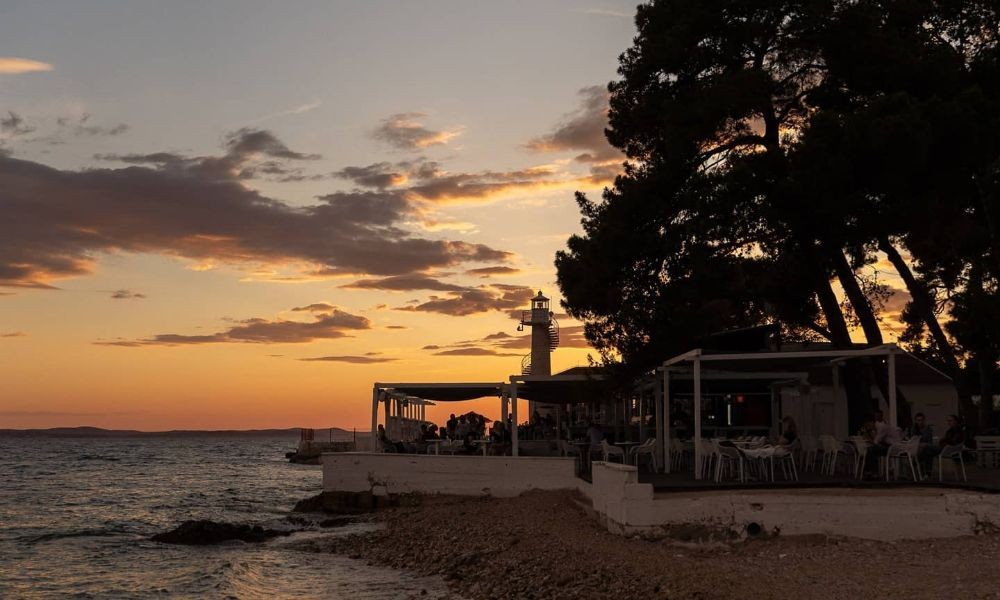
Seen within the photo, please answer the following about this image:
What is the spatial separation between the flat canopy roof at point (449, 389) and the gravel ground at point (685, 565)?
8645mm

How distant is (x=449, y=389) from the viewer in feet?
91.6

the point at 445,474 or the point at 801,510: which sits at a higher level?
the point at 801,510

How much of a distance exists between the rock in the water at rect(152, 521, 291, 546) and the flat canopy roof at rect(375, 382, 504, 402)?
5306 mm

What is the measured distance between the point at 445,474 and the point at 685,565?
13281 mm

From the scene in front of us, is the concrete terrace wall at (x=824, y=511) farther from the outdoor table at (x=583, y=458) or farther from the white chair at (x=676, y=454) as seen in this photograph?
the outdoor table at (x=583, y=458)

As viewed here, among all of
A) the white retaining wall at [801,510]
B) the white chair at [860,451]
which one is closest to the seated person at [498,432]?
the white retaining wall at [801,510]

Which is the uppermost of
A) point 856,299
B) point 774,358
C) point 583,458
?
point 856,299

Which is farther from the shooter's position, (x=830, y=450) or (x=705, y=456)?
(x=705, y=456)

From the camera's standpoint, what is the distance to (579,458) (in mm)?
23484

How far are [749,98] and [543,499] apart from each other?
32.4 feet

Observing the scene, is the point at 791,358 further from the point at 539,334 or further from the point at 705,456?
the point at 539,334

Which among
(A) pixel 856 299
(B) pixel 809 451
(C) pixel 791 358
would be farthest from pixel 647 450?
(A) pixel 856 299

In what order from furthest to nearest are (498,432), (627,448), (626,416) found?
(626,416) < (498,432) < (627,448)

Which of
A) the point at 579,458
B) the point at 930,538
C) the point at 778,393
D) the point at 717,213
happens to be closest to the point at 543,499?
the point at 579,458
